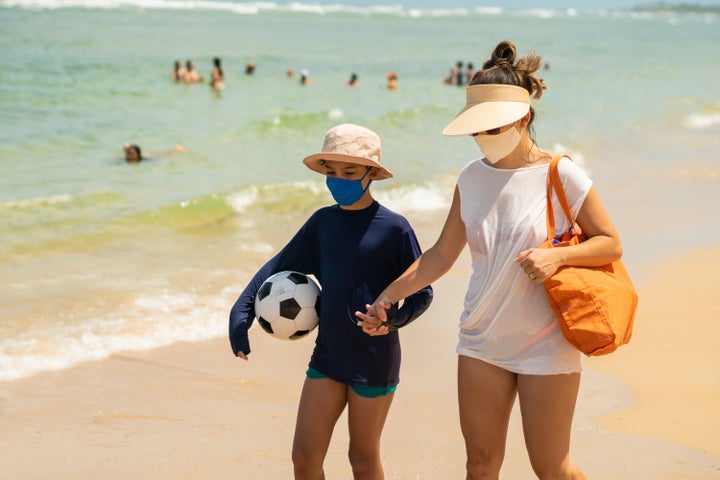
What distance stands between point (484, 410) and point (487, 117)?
1123 mm

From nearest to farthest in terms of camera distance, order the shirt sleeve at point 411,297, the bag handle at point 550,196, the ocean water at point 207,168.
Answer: the bag handle at point 550,196 < the shirt sleeve at point 411,297 < the ocean water at point 207,168

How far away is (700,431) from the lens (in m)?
5.63

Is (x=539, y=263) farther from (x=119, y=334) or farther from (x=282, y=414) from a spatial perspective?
(x=119, y=334)

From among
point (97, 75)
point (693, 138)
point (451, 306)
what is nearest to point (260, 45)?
point (97, 75)

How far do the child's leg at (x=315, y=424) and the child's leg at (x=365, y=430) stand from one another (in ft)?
0.26

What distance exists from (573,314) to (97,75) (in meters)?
27.0

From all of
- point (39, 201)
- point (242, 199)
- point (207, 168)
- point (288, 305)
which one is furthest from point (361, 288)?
point (207, 168)

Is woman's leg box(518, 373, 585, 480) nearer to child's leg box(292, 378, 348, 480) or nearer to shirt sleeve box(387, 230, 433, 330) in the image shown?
shirt sleeve box(387, 230, 433, 330)

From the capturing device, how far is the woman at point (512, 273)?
3582 millimetres

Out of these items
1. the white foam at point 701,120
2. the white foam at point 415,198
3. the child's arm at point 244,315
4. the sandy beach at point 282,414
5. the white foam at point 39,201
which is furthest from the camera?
the white foam at point 701,120

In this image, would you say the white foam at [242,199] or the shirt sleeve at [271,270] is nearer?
the shirt sleeve at [271,270]

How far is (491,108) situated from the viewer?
11.9ft

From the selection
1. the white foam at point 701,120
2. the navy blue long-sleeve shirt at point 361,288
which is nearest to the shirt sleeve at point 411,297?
the navy blue long-sleeve shirt at point 361,288

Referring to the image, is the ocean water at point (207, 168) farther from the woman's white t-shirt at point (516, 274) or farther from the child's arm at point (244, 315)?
the woman's white t-shirt at point (516, 274)
